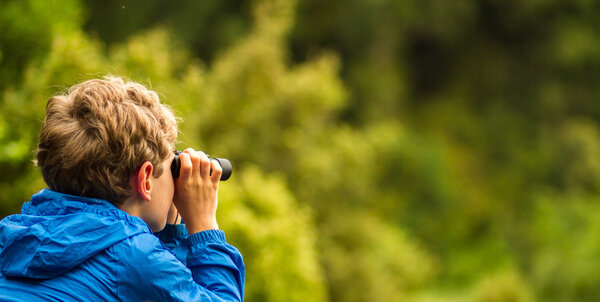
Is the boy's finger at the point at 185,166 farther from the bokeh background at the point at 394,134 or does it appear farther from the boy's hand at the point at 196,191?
the bokeh background at the point at 394,134

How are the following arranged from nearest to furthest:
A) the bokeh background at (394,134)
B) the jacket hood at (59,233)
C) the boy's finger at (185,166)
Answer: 1. the jacket hood at (59,233)
2. the boy's finger at (185,166)
3. the bokeh background at (394,134)

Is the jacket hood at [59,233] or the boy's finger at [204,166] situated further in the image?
the boy's finger at [204,166]

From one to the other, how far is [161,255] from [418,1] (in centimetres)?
1413

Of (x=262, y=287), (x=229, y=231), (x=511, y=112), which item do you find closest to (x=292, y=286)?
(x=262, y=287)

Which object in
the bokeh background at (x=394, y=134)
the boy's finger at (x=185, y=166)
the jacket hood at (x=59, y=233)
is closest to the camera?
the jacket hood at (x=59, y=233)

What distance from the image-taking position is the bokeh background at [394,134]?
23.7 feet

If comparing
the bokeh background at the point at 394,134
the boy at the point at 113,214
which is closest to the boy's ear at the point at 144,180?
the boy at the point at 113,214

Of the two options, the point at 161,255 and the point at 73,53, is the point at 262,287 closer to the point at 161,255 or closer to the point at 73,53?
the point at 73,53

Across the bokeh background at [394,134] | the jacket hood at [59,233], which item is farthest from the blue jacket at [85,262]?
the bokeh background at [394,134]

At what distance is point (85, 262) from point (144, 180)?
170mm

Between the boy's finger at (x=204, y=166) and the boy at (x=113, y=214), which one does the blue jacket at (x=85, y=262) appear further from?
the boy's finger at (x=204, y=166)

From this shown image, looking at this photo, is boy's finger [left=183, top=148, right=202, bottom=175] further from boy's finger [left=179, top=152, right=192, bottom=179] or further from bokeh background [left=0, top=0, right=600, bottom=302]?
bokeh background [left=0, top=0, right=600, bottom=302]

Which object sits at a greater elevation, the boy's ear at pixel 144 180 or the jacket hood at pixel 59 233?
the boy's ear at pixel 144 180

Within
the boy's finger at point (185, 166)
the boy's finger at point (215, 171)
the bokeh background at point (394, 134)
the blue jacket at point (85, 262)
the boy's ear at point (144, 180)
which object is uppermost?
the bokeh background at point (394, 134)
